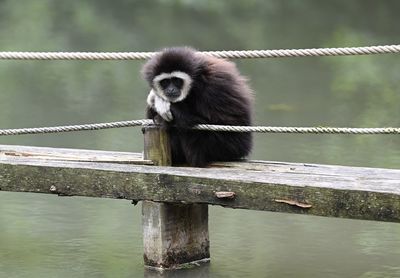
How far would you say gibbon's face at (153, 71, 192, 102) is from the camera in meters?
5.59

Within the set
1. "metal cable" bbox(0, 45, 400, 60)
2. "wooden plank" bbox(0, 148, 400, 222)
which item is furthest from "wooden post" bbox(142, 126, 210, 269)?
"metal cable" bbox(0, 45, 400, 60)

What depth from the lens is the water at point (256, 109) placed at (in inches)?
233

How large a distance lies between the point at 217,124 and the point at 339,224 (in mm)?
1658

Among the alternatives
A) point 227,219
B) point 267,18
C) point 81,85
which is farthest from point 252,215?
point 267,18

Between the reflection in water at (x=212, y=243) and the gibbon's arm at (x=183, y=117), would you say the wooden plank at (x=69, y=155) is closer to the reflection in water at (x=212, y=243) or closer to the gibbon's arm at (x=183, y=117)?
the gibbon's arm at (x=183, y=117)

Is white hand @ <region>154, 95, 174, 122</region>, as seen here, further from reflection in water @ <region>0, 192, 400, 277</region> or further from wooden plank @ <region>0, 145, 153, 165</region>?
reflection in water @ <region>0, 192, 400, 277</region>

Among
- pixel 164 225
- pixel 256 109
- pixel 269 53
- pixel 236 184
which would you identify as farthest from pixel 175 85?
pixel 256 109

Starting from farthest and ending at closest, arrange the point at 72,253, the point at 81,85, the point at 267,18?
the point at 267,18
the point at 81,85
the point at 72,253

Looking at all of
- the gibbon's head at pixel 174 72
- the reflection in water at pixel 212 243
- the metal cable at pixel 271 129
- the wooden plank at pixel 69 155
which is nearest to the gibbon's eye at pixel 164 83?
the gibbon's head at pixel 174 72

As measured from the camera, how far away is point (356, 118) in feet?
36.7

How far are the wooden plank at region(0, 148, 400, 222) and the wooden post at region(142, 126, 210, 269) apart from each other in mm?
220

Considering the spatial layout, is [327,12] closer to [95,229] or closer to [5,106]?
[5,106]

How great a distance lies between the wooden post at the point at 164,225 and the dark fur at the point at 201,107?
146mm

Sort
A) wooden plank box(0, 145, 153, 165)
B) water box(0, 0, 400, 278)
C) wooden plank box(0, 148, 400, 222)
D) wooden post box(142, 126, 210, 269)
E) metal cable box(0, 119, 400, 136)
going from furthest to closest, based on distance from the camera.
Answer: water box(0, 0, 400, 278) → wooden plank box(0, 145, 153, 165) → wooden post box(142, 126, 210, 269) → metal cable box(0, 119, 400, 136) → wooden plank box(0, 148, 400, 222)
